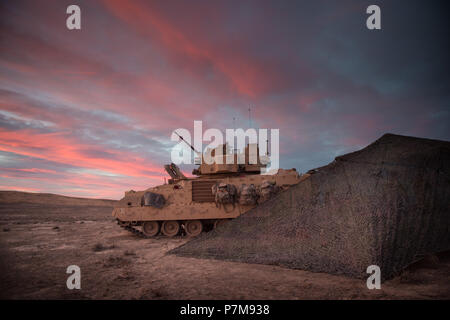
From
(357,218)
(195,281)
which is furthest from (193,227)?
(357,218)

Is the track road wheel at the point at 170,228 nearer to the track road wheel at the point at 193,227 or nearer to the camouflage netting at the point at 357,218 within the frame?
the track road wheel at the point at 193,227

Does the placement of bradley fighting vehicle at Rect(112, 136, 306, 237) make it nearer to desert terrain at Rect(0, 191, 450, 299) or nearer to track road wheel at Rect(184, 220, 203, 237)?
track road wheel at Rect(184, 220, 203, 237)

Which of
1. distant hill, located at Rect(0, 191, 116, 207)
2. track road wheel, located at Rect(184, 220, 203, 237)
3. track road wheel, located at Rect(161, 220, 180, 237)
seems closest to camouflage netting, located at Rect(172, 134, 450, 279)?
track road wheel, located at Rect(184, 220, 203, 237)

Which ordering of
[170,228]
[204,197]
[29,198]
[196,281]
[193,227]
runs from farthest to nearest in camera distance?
[29,198] → [170,228] → [193,227] → [204,197] → [196,281]

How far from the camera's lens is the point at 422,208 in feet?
16.1

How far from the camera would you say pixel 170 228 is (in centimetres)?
1195

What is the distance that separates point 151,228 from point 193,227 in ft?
7.44

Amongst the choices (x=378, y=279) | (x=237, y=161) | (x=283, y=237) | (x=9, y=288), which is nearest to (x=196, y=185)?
(x=237, y=161)

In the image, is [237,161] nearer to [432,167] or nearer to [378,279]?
[432,167]

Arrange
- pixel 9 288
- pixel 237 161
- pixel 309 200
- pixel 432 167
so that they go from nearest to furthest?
1. pixel 9 288
2. pixel 432 167
3. pixel 309 200
4. pixel 237 161

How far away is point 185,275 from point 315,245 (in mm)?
2815

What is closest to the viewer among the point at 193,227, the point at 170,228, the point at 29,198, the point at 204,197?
the point at 204,197

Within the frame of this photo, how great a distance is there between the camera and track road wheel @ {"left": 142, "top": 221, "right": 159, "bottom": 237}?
39.1 ft

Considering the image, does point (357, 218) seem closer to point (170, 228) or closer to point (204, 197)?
point (204, 197)
